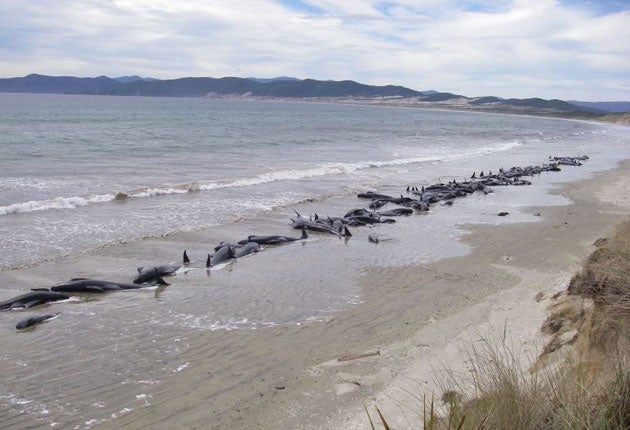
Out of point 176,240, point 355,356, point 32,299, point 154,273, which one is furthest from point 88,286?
point 355,356

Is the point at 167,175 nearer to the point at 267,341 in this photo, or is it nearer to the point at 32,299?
the point at 32,299

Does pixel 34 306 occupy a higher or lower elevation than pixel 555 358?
lower

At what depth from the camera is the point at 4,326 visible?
8.16m

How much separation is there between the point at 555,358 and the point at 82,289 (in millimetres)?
7889

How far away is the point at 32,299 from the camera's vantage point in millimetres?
9070

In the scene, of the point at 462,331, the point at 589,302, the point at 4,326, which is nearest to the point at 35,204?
the point at 4,326

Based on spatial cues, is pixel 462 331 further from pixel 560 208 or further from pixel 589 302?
pixel 560 208

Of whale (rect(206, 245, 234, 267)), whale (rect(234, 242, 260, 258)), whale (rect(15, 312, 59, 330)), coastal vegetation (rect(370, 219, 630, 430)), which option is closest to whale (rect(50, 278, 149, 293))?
whale (rect(15, 312, 59, 330))

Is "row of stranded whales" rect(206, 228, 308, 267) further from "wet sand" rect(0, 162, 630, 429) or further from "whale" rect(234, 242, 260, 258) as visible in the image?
"wet sand" rect(0, 162, 630, 429)

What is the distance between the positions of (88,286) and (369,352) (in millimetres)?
5420

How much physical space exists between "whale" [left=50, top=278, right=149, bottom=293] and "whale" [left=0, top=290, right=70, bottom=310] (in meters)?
0.28

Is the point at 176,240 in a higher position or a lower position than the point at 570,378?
lower

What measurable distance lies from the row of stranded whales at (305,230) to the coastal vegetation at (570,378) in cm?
654

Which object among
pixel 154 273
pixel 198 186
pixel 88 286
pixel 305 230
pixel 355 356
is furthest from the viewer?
pixel 198 186
